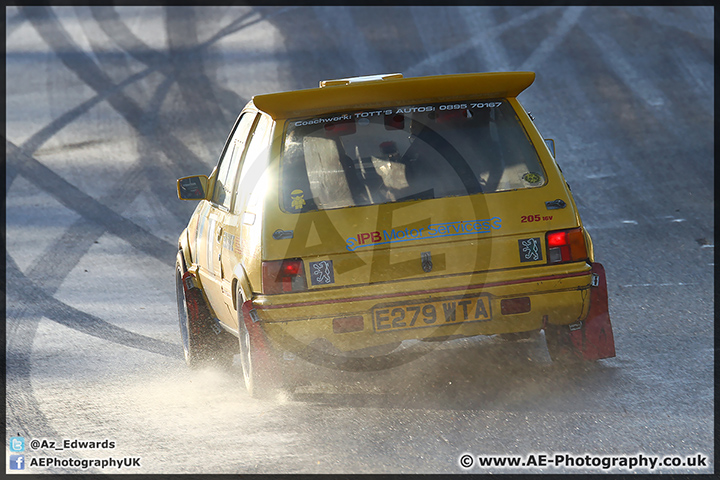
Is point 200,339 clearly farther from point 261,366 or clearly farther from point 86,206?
point 86,206

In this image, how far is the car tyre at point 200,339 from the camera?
23.3 feet

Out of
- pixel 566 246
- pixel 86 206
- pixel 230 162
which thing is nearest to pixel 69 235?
pixel 86 206

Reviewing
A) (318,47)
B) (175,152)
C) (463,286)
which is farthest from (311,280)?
(318,47)

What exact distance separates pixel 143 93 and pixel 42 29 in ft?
19.5

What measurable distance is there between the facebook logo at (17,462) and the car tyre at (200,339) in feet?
7.08

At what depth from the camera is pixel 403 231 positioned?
5.50 metres

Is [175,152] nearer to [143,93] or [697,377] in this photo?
[143,93]

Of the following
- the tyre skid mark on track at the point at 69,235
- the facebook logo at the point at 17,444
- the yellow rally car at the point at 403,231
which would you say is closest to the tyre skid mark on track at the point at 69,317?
the tyre skid mark on track at the point at 69,235

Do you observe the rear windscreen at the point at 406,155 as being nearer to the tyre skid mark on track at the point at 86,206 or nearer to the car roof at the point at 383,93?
the car roof at the point at 383,93

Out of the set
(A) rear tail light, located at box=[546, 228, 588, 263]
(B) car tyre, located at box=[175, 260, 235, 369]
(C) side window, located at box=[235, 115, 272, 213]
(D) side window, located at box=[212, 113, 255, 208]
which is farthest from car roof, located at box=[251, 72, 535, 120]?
(B) car tyre, located at box=[175, 260, 235, 369]

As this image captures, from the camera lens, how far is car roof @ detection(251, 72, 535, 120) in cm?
568

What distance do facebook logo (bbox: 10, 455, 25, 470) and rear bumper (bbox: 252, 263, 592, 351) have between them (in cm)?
141

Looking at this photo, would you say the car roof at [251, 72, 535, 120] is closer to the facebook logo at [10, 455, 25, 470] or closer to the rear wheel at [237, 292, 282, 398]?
the rear wheel at [237, 292, 282, 398]

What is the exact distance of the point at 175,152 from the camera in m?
15.8
